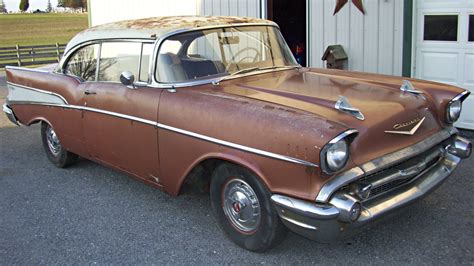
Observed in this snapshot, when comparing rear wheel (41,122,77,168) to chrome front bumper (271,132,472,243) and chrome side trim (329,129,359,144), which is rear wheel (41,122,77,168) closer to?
chrome front bumper (271,132,472,243)

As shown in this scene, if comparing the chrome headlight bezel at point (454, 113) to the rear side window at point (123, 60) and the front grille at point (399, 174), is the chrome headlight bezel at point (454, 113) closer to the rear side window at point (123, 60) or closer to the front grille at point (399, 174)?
the front grille at point (399, 174)

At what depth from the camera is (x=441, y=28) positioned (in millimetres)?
6254

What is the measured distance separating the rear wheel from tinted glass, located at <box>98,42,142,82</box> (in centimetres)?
121

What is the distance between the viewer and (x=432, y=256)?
344 centimetres

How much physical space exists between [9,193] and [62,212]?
0.91 m

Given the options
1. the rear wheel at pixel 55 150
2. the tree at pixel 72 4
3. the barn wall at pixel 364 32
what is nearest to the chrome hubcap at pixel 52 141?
the rear wheel at pixel 55 150

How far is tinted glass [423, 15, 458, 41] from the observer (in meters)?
6.16

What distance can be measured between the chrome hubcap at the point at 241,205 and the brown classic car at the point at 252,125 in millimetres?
11

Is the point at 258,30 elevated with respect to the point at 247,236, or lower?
elevated

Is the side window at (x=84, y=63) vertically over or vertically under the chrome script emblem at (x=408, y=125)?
over

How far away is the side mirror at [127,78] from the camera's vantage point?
4.16 metres

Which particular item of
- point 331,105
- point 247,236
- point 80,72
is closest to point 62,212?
point 80,72

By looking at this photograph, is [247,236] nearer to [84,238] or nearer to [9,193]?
[84,238]

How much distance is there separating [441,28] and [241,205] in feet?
13.4
